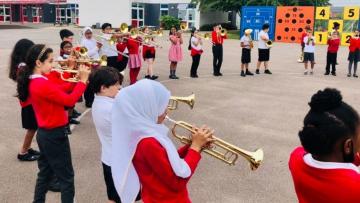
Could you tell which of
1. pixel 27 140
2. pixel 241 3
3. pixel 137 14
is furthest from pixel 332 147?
pixel 137 14

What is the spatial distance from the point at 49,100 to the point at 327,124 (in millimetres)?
2689

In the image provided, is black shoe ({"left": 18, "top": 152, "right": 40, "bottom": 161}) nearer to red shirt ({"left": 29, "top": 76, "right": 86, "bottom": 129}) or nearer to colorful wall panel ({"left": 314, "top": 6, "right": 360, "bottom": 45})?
red shirt ({"left": 29, "top": 76, "right": 86, "bottom": 129})

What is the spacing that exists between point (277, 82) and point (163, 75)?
3.70 m

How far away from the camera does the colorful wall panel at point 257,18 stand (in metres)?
28.9

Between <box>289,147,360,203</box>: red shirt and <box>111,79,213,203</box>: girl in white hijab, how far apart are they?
0.68m

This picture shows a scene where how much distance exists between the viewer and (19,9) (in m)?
52.9

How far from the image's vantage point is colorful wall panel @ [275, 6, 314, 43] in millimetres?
27406

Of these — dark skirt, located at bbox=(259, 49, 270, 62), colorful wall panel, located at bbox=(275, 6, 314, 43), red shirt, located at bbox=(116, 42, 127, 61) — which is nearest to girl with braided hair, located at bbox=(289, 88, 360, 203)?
red shirt, located at bbox=(116, 42, 127, 61)

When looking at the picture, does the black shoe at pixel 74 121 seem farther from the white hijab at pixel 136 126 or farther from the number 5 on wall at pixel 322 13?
the number 5 on wall at pixel 322 13

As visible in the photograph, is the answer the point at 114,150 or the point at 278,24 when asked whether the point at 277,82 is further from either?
the point at 278,24

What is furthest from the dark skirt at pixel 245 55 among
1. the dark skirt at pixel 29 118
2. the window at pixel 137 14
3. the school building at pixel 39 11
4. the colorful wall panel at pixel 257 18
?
the school building at pixel 39 11

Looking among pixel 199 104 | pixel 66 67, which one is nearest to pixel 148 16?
pixel 199 104

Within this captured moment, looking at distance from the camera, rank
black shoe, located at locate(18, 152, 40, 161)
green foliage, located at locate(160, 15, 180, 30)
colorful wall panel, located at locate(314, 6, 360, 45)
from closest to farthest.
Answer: black shoe, located at locate(18, 152, 40, 161)
colorful wall panel, located at locate(314, 6, 360, 45)
green foliage, located at locate(160, 15, 180, 30)

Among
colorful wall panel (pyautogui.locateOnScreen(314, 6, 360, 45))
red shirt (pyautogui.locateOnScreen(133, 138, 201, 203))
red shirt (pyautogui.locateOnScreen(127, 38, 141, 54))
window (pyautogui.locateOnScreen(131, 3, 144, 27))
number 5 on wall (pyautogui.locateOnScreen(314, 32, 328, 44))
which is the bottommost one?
red shirt (pyautogui.locateOnScreen(133, 138, 201, 203))
